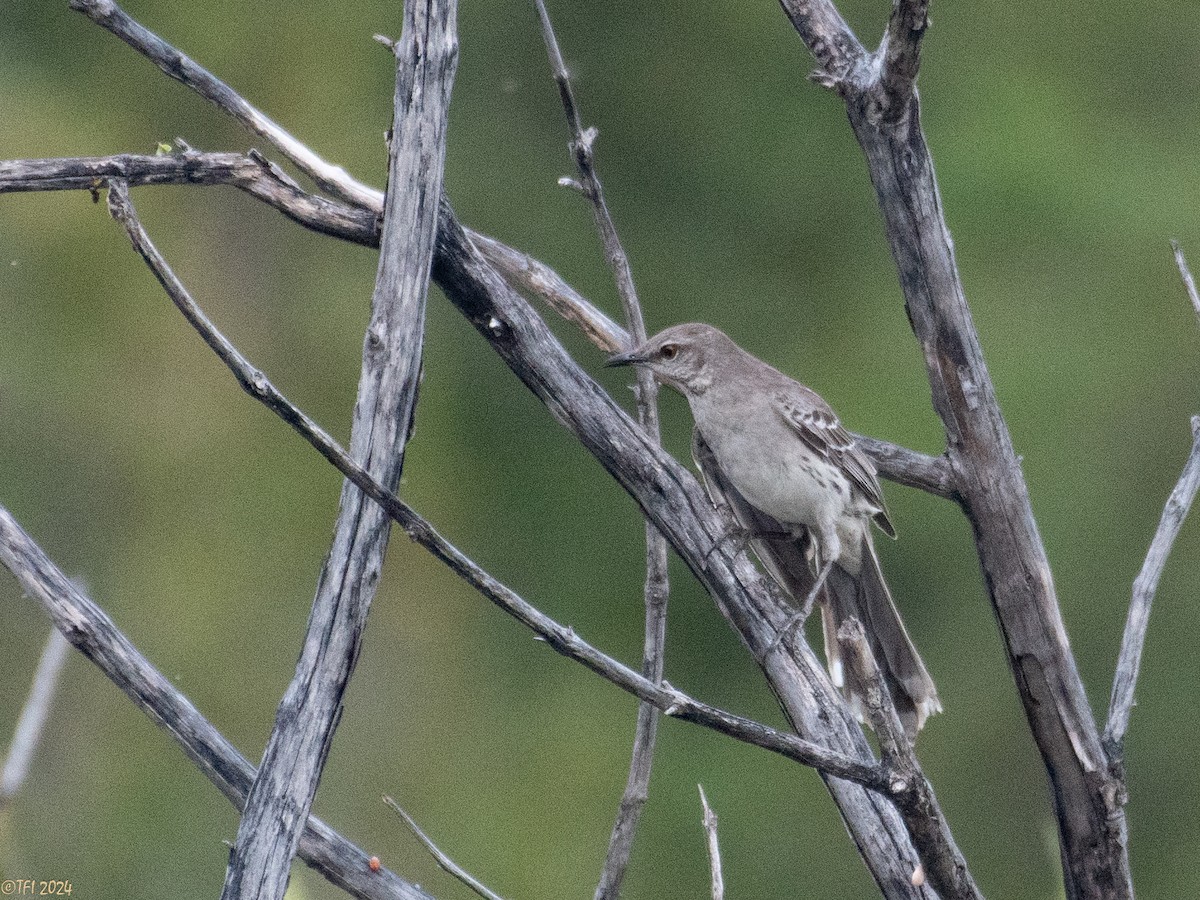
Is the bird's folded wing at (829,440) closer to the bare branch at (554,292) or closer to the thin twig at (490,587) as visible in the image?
the bare branch at (554,292)

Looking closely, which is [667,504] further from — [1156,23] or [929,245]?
[1156,23]

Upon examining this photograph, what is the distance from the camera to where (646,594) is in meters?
2.91

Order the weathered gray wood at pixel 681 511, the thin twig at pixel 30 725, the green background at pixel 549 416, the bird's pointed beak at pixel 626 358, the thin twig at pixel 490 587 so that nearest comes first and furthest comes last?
the thin twig at pixel 490 587, the thin twig at pixel 30 725, the weathered gray wood at pixel 681 511, the bird's pointed beak at pixel 626 358, the green background at pixel 549 416

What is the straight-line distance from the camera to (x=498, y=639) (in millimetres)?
7227

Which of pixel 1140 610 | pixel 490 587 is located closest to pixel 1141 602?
pixel 1140 610

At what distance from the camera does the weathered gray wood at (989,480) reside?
2627 millimetres

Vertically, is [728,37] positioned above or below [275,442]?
above

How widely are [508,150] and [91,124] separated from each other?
244 cm

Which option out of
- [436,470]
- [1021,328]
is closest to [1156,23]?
[1021,328]

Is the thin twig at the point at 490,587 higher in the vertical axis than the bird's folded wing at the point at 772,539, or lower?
lower

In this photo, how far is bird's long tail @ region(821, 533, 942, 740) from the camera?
3246mm

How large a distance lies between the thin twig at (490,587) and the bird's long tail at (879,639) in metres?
0.98

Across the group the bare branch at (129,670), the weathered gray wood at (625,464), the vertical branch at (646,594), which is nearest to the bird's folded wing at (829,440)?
the weathered gray wood at (625,464)

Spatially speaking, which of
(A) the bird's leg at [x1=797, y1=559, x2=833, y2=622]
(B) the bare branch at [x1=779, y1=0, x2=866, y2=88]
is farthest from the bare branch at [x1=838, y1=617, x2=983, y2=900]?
(B) the bare branch at [x1=779, y1=0, x2=866, y2=88]
